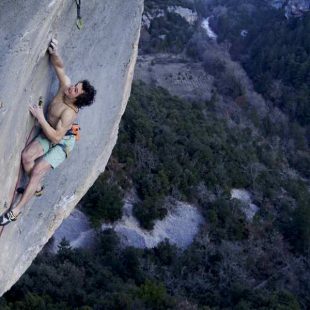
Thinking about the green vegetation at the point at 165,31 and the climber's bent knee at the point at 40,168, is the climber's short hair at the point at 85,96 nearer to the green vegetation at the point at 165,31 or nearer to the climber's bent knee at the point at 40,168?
the climber's bent knee at the point at 40,168

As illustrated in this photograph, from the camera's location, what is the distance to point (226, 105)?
43312 mm

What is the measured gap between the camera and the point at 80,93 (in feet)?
18.2

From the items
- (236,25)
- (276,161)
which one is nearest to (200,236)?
(276,161)

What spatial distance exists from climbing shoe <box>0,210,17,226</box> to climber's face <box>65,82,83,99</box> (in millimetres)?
1329

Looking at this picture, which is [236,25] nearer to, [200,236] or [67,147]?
[200,236]

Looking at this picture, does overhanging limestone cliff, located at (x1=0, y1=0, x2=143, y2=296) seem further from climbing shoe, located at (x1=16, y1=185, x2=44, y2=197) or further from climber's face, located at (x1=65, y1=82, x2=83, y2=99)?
climber's face, located at (x1=65, y1=82, x2=83, y2=99)

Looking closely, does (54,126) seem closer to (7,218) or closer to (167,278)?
(7,218)

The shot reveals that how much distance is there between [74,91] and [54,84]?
368 millimetres

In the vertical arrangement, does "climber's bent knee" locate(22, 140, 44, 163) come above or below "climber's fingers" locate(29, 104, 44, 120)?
below

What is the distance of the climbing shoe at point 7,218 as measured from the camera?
5.31m

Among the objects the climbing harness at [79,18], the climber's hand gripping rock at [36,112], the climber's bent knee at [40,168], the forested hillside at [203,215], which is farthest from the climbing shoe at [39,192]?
the forested hillside at [203,215]

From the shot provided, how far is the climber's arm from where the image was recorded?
17.6ft

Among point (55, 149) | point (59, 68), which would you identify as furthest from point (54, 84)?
point (55, 149)

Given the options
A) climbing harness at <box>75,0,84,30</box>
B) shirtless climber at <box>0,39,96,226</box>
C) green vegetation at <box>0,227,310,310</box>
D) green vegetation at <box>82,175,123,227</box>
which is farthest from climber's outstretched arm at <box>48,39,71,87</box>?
green vegetation at <box>82,175,123,227</box>
